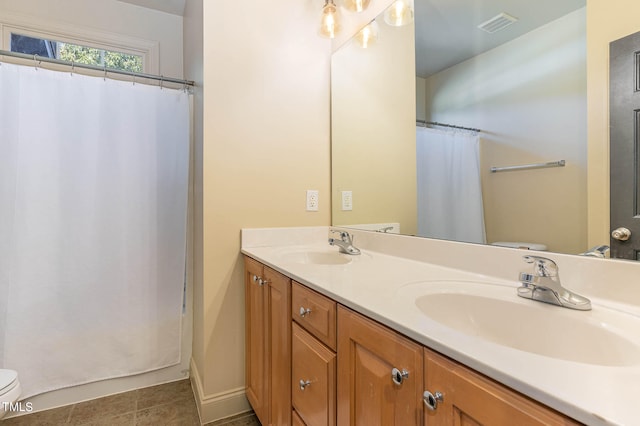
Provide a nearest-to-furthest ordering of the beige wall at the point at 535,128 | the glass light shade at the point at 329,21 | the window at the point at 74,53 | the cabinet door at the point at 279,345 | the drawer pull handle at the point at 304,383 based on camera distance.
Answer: the beige wall at the point at 535,128 < the drawer pull handle at the point at 304,383 < the cabinet door at the point at 279,345 < the glass light shade at the point at 329,21 < the window at the point at 74,53

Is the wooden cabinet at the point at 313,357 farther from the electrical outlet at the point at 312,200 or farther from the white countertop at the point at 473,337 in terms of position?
the electrical outlet at the point at 312,200

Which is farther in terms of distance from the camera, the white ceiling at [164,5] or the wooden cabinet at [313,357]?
the white ceiling at [164,5]

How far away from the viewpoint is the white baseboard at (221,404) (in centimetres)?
157

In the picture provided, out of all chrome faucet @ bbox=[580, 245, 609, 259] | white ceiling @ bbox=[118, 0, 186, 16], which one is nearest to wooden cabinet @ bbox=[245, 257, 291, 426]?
chrome faucet @ bbox=[580, 245, 609, 259]

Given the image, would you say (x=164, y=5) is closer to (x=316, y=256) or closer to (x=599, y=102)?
(x=316, y=256)

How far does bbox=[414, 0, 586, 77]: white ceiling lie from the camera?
952 millimetres

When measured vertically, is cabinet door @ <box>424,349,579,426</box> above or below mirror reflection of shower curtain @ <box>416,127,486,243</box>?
below

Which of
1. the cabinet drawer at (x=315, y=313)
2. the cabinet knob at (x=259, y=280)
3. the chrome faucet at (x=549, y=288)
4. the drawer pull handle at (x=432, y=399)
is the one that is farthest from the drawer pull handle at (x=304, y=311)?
the chrome faucet at (x=549, y=288)

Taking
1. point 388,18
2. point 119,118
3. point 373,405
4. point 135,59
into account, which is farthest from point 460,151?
point 135,59

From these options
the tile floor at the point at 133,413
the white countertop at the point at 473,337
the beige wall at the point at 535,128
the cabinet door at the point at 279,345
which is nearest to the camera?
the white countertop at the point at 473,337

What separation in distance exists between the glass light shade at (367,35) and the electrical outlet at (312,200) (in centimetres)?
86

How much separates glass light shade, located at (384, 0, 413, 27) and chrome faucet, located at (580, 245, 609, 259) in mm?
1229

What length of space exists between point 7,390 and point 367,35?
228 centimetres

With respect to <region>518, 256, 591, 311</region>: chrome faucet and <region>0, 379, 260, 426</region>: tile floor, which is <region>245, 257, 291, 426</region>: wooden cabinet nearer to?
<region>0, 379, 260, 426</region>: tile floor
